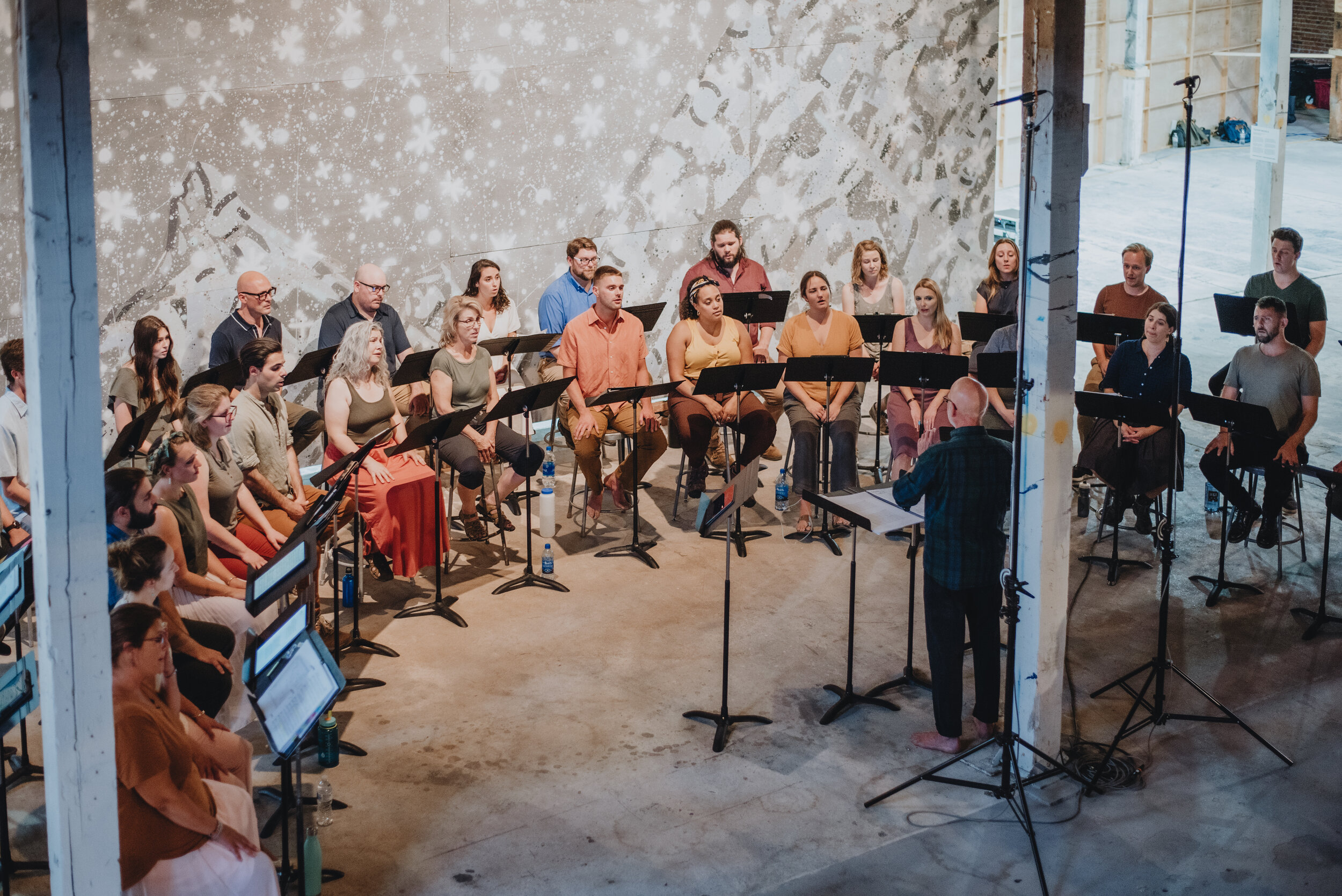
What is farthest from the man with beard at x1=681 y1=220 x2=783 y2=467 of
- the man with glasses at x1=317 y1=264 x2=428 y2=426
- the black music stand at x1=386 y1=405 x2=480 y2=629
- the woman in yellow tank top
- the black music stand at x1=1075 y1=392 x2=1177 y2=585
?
the black music stand at x1=1075 y1=392 x2=1177 y2=585

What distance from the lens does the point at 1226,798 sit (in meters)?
5.33

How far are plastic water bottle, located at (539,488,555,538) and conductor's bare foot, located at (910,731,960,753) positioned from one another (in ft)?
9.26

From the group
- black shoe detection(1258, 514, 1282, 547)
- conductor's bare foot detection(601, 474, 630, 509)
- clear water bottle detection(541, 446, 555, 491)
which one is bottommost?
black shoe detection(1258, 514, 1282, 547)

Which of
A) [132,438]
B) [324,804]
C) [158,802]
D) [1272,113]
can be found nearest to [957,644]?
[324,804]

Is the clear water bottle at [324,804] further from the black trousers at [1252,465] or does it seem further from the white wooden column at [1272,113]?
the white wooden column at [1272,113]

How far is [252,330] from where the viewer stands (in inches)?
316

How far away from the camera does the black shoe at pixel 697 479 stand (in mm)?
8578

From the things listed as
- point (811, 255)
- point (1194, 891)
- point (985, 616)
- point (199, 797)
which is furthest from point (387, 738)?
point (811, 255)

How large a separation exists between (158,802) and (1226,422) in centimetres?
534

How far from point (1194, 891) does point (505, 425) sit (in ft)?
16.3

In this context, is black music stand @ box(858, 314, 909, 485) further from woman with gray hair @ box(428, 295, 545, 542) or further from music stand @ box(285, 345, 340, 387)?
music stand @ box(285, 345, 340, 387)

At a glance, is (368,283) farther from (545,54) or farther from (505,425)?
(545,54)

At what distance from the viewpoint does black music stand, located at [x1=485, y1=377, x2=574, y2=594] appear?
6992 mm

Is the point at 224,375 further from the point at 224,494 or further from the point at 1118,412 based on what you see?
the point at 1118,412
